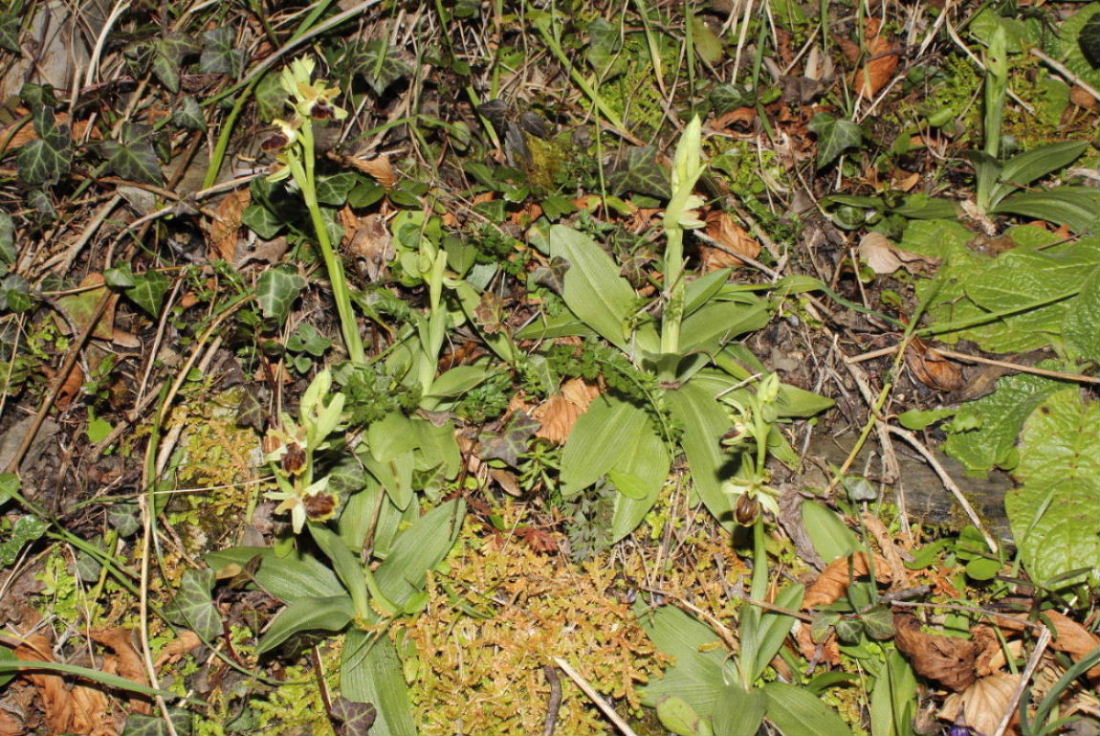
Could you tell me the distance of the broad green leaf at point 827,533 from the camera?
298cm

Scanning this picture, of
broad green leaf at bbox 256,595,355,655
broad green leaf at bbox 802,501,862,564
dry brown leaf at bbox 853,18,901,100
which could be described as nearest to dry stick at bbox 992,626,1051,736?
broad green leaf at bbox 802,501,862,564

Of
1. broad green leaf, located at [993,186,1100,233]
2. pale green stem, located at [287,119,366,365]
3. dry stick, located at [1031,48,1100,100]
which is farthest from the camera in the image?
dry stick, located at [1031,48,1100,100]

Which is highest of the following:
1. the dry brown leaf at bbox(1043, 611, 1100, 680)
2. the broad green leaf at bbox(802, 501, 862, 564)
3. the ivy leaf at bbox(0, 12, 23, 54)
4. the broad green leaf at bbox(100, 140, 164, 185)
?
the ivy leaf at bbox(0, 12, 23, 54)

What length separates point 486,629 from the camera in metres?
2.86

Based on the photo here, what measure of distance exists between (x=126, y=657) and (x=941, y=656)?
284 centimetres

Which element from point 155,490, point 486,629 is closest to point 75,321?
point 155,490

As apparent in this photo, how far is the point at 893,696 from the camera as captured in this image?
272cm

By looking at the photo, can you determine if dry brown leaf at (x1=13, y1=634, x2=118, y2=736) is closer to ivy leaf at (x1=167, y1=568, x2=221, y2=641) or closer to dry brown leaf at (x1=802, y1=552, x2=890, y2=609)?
ivy leaf at (x1=167, y1=568, x2=221, y2=641)

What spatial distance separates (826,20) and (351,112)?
Answer: 2446 millimetres

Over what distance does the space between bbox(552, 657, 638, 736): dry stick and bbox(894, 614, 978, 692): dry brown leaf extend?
986mm

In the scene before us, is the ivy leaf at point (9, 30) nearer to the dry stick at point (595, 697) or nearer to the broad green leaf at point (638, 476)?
the broad green leaf at point (638, 476)

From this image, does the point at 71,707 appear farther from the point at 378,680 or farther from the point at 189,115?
the point at 189,115

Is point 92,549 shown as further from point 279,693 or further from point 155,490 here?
point 279,693

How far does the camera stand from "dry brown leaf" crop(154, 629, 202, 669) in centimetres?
291
